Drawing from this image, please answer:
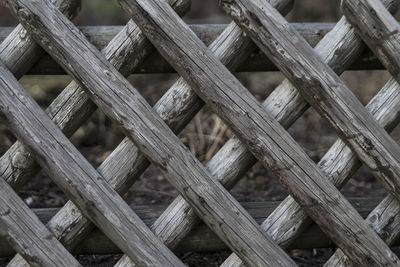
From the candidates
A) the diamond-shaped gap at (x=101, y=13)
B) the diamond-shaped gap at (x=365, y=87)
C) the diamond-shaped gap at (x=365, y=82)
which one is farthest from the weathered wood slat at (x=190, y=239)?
the diamond-shaped gap at (x=101, y=13)

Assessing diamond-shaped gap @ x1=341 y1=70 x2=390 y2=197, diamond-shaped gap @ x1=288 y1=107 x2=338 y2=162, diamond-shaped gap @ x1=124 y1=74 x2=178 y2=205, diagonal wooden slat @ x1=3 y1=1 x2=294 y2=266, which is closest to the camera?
diagonal wooden slat @ x1=3 y1=1 x2=294 y2=266

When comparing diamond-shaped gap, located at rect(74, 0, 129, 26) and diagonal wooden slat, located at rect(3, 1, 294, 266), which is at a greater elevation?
diamond-shaped gap, located at rect(74, 0, 129, 26)

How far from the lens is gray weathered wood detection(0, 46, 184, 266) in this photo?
1575 mm

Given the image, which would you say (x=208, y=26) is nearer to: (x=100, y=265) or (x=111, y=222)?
(x=111, y=222)

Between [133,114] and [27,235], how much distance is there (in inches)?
19.1

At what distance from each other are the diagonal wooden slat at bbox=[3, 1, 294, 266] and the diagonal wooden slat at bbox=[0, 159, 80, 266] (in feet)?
1.26

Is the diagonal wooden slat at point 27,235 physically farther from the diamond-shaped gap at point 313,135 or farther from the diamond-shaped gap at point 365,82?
the diamond-shaped gap at point 365,82

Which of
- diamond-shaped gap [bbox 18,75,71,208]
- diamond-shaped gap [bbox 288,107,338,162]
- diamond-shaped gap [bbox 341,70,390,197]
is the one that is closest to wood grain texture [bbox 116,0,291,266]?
diamond-shaped gap [bbox 18,75,71,208]

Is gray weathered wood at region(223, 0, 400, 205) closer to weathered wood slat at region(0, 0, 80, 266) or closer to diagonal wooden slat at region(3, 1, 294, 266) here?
diagonal wooden slat at region(3, 1, 294, 266)

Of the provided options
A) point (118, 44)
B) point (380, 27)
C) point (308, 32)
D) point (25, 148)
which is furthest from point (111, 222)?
point (380, 27)

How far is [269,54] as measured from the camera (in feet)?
5.20

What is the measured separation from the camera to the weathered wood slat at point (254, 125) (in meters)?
1.57

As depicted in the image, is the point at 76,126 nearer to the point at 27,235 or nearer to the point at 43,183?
the point at 27,235

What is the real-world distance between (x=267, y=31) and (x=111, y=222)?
28.6 inches
